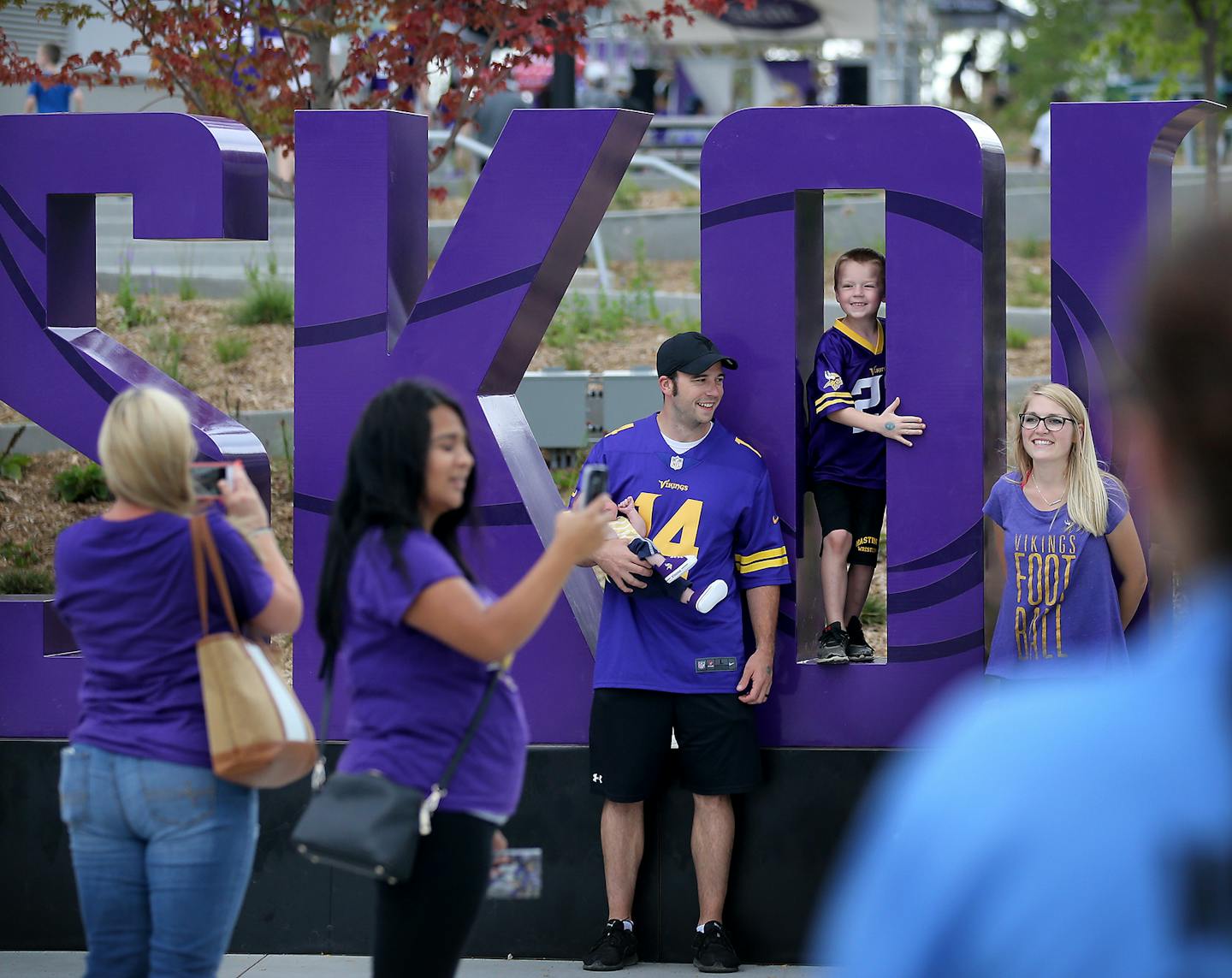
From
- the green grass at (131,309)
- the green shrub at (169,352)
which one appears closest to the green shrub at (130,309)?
the green grass at (131,309)

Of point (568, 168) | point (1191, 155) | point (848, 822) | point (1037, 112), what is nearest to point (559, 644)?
point (848, 822)

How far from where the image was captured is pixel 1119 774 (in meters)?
1.16

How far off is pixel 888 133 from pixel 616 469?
1.45 m

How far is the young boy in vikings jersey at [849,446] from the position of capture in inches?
219

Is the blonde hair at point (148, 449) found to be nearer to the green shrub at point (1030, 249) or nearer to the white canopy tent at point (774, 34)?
the green shrub at point (1030, 249)

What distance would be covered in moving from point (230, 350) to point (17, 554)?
2.75m

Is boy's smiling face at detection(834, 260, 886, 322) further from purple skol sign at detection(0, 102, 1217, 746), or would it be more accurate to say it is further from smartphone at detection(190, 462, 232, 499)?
smartphone at detection(190, 462, 232, 499)

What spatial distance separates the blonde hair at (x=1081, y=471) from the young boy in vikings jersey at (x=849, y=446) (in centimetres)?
57

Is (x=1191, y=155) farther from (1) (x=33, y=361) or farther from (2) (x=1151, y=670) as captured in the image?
(2) (x=1151, y=670)

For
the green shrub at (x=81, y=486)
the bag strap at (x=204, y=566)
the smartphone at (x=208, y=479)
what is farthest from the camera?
the green shrub at (x=81, y=486)

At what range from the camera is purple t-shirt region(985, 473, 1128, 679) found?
198 inches

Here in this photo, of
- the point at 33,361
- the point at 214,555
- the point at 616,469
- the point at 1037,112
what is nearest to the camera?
the point at 214,555

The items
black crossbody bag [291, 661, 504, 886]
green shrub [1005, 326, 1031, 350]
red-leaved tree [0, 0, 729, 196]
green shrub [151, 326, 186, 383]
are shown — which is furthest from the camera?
green shrub [1005, 326, 1031, 350]

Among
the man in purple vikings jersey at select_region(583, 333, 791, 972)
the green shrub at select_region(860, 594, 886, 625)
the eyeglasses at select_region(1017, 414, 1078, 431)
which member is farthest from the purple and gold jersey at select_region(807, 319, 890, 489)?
the green shrub at select_region(860, 594, 886, 625)
